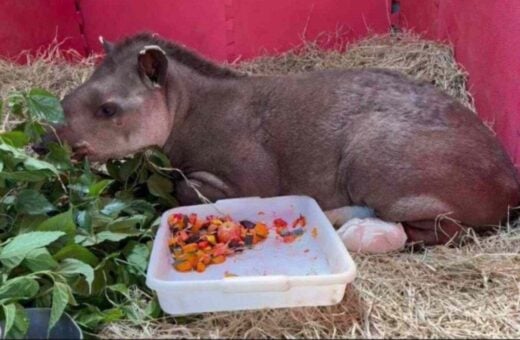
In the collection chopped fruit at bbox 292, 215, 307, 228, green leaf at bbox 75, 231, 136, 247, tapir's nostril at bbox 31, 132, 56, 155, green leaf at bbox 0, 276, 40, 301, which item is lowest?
chopped fruit at bbox 292, 215, 307, 228

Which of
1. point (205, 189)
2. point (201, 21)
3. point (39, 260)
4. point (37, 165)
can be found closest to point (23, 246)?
point (39, 260)

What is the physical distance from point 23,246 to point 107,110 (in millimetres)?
982

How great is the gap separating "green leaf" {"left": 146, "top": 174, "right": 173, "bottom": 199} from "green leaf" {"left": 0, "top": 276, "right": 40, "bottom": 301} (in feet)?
3.29

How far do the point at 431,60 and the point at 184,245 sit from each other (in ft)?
8.06

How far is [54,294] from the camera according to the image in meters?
2.88

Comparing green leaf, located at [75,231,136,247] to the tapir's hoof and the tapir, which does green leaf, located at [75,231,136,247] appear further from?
the tapir's hoof

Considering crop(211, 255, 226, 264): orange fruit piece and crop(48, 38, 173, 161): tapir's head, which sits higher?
crop(48, 38, 173, 161): tapir's head

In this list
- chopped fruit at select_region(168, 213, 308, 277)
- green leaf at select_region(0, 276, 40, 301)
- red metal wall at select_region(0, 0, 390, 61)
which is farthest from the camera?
red metal wall at select_region(0, 0, 390, 61)

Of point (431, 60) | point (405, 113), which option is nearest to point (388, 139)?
point (405, 113)

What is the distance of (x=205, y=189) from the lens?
393 cm

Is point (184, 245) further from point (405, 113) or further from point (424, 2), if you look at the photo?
point (424, 2)

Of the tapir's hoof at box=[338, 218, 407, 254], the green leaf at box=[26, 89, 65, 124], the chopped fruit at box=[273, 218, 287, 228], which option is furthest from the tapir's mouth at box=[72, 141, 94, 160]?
the tapir's hoof at box=[338, 218, 407, 254]

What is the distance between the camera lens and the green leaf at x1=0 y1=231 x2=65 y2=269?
3.12 metres

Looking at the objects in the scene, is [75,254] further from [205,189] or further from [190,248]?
[205,189]
